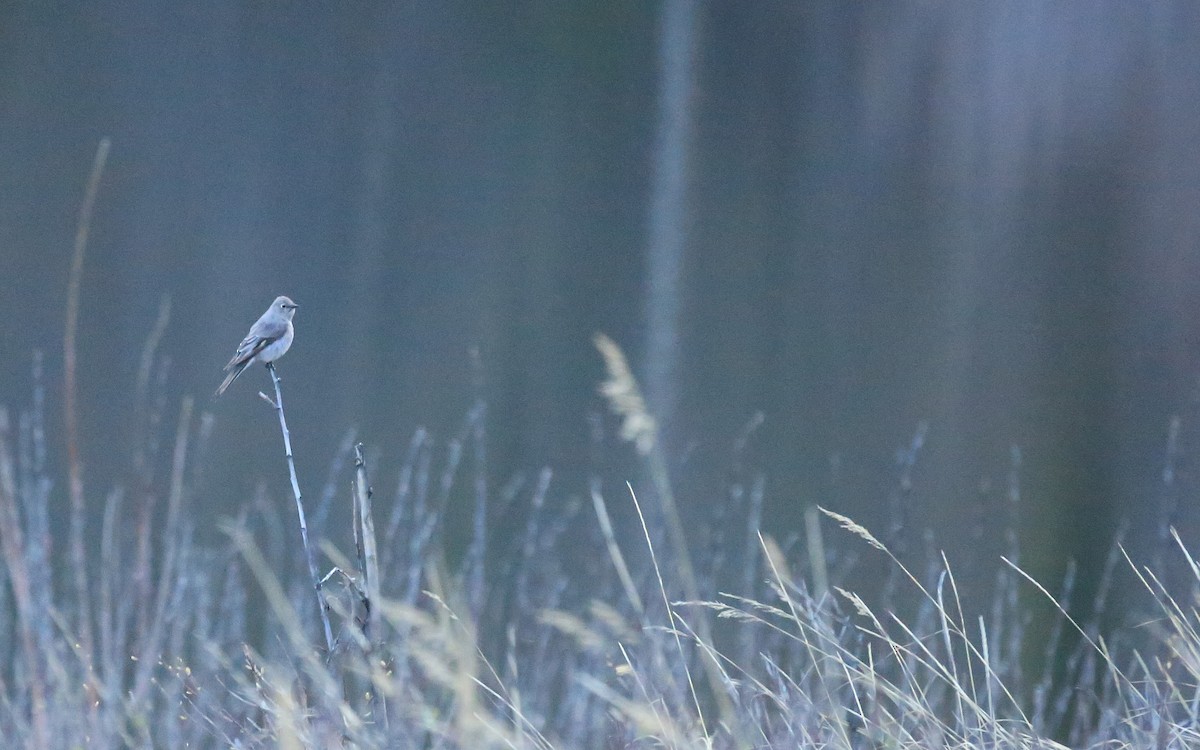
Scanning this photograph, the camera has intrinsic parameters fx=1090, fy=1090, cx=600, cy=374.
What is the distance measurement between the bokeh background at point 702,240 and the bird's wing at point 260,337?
918 millimetres

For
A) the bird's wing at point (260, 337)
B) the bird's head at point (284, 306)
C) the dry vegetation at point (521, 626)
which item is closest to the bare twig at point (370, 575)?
the dry vegetation at point (521, 626)

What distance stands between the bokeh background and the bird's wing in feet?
3.01

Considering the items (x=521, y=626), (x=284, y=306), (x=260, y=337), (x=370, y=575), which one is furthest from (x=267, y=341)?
(x=370, y=575)

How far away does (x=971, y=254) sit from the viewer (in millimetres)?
3920

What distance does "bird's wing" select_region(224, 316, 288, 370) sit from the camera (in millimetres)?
2637

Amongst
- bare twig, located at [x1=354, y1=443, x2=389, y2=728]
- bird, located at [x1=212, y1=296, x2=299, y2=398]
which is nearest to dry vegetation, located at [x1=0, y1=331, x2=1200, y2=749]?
bare twig, located at [x1=354, y1=443, x2=389, y2=728]

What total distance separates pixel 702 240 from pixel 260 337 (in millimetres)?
1726

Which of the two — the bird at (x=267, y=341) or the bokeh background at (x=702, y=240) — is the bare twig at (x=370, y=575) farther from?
the bokeh background at (x=702, y=240)

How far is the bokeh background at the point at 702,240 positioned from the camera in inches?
143

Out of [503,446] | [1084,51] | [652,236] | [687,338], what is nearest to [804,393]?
[687,338]

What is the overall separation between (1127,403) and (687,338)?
1.58 m

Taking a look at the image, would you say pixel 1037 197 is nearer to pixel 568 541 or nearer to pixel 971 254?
pixel 971 254

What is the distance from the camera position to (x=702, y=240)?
3.85 meters

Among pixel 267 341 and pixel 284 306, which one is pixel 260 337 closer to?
pixel 267 341
